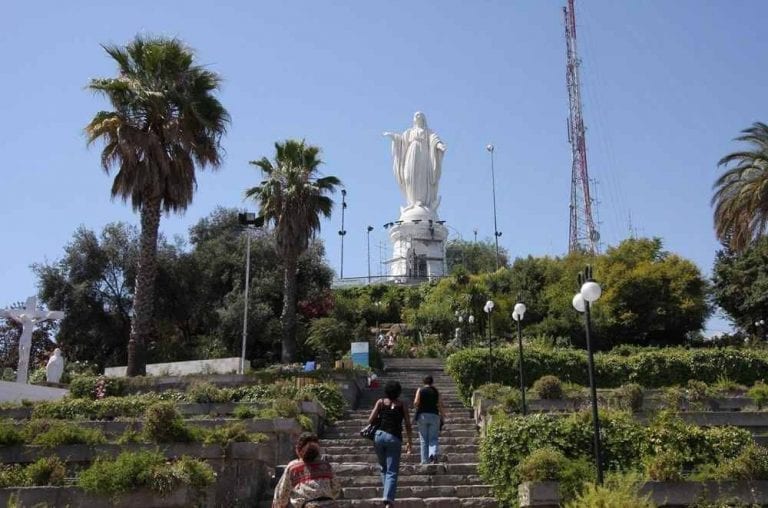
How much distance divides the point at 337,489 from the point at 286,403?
698cm

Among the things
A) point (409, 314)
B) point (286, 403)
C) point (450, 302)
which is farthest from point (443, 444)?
point (409, 314)

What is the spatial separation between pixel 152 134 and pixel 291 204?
7213mm

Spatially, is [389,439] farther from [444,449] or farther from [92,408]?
[92,408]

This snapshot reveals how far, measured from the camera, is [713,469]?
1071 centimetres

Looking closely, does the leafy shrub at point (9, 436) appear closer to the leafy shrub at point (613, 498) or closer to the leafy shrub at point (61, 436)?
the leafy shrub at point (61, 436)

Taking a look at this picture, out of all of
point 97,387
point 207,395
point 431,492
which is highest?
point 97,387

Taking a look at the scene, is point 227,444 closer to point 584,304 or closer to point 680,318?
point 584,304

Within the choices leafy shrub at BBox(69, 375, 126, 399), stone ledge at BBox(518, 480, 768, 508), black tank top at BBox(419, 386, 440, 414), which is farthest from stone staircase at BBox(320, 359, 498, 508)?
leafy shrub at BBox(69, 375, 126, 399)

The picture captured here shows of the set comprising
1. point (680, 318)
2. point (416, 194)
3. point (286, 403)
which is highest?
point (416, 194)

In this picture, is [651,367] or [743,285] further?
[743,285]

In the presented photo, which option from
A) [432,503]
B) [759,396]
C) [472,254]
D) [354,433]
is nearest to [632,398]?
[759,396]

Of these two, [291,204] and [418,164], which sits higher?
[418,164]

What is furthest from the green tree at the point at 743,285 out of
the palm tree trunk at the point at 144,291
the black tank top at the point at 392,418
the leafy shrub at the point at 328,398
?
the black tank top at the point at 392,418

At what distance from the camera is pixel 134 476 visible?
419 inches
